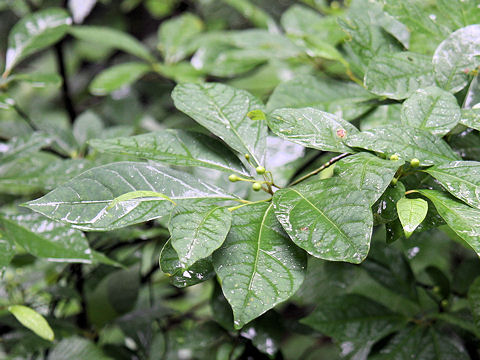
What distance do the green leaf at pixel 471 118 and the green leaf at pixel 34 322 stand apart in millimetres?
609

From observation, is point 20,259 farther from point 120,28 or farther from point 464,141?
point 120,28

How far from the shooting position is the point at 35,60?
2.30 metres

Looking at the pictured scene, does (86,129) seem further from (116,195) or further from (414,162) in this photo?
(414,162)

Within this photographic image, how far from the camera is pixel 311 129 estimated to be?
1.72 feet

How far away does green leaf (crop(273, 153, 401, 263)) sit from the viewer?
44 cm

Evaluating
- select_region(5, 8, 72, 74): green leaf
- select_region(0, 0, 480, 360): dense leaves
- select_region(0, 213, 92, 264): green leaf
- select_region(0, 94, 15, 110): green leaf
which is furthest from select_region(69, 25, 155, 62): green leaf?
select_region(0, 213, 92, 264): green leaf

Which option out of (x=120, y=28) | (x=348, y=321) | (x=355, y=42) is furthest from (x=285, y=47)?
(x=120, y=28)

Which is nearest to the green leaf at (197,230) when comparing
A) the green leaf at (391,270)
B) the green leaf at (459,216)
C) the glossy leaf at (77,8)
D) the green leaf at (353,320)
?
the green leaf at (459,216)

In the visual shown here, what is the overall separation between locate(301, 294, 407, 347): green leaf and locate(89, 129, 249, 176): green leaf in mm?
286

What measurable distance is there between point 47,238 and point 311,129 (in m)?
0.42

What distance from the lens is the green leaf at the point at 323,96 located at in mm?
722

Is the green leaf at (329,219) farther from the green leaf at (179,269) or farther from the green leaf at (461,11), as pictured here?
the green leaf at (461,11)

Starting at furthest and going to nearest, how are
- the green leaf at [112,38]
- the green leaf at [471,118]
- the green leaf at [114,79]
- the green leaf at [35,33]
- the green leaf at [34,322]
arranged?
1. the green leaf at [112,38]
2. the green leaf at [114,79]
3. the green leaf at [35,33]
4. the green leaf at [34,322]
5. the green leaf at [471,118]

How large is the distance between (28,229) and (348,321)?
0.51 meters
